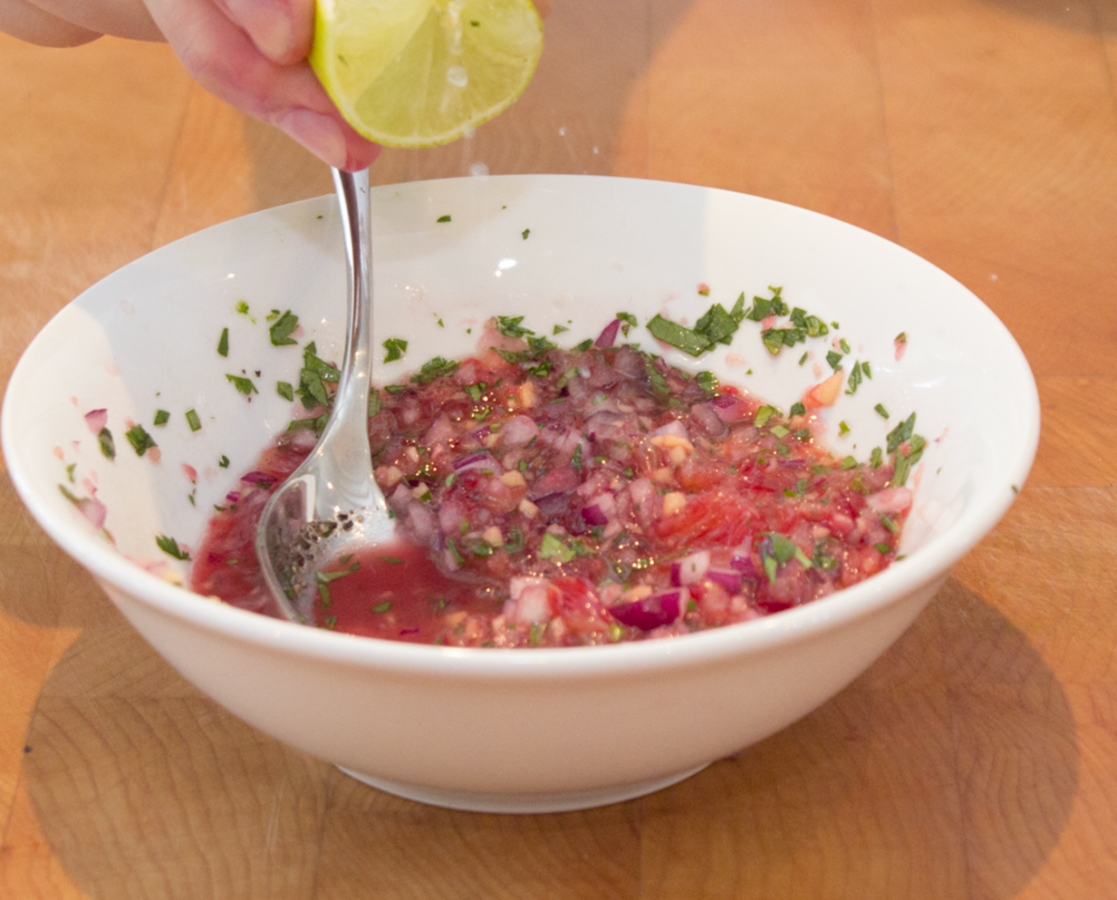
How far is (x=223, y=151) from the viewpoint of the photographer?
2.66 m

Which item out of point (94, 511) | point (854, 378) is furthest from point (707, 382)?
point (94, 511)

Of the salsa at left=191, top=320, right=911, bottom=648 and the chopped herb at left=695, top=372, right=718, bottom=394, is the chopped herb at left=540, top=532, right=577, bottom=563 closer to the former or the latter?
the salsa at left=191, top=320, right=911, bottom=648

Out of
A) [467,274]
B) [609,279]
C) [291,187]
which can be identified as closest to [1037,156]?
[609,279]

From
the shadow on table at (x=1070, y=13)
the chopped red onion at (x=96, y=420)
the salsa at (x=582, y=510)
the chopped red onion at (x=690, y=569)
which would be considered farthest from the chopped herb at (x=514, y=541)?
the shadow on table at (x=1070, y=13)

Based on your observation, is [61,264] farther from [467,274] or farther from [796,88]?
[796,88]

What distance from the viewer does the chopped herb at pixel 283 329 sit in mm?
1838

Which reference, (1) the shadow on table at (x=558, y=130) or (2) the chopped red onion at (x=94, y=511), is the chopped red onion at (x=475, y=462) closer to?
(2) the chopped red onion at (x=94, y=511)

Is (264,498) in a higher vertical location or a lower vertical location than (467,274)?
lower

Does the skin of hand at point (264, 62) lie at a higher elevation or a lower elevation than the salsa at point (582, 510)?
higher

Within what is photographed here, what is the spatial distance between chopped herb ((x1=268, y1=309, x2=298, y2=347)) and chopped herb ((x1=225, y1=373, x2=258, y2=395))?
0.27 ft

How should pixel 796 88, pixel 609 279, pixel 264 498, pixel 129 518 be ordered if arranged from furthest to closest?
1. pixel 796 88
2. pixel 609 279
3. pixel 264 498
4. pixel 129 518

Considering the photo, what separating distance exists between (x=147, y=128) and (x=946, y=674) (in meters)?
2.20

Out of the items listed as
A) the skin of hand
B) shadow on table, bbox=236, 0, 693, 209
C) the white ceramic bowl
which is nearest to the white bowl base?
the white ceramic bowl

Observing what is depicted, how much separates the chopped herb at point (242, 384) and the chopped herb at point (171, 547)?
309mm
